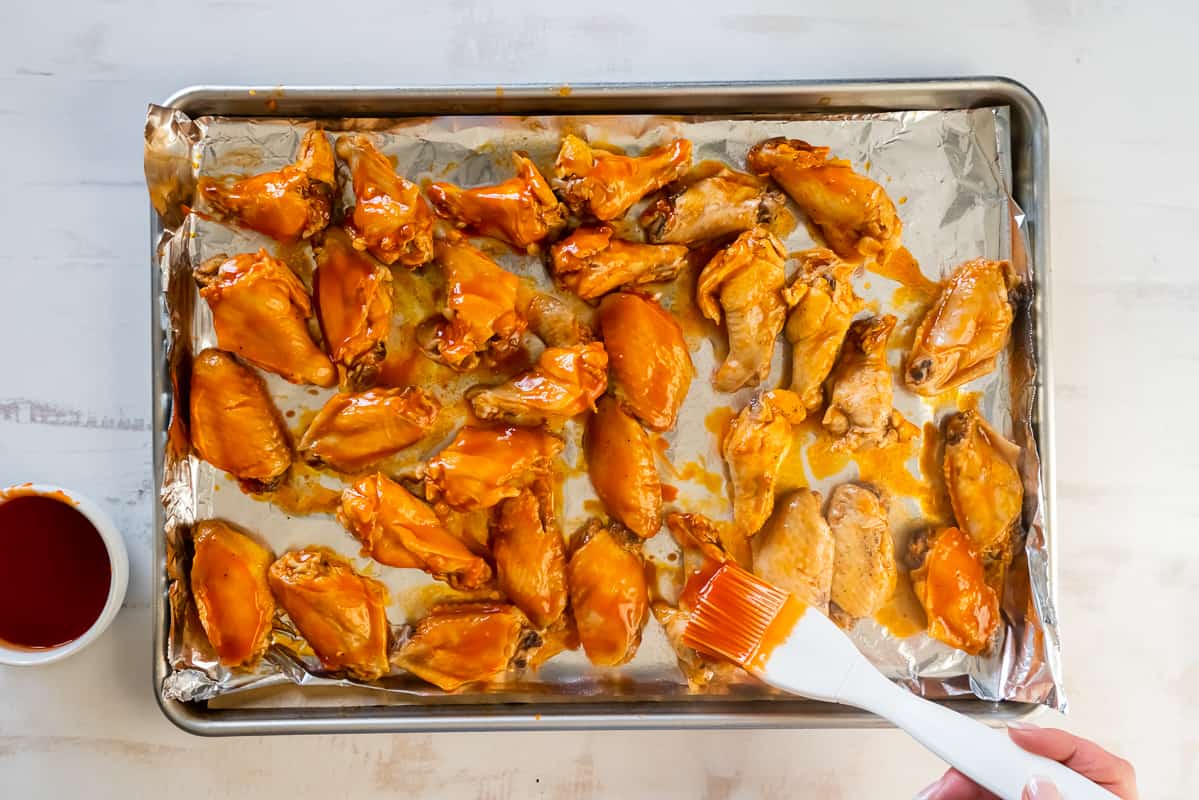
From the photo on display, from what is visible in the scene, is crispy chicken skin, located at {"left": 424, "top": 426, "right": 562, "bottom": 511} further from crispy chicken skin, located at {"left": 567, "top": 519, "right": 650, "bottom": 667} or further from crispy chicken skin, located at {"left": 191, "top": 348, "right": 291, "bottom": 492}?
crispy chicken skin, located at {"left": 191, "top": 348, "right": 291, "bottom": 492}

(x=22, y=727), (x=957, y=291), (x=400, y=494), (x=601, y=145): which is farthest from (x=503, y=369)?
(x=22, y=727)

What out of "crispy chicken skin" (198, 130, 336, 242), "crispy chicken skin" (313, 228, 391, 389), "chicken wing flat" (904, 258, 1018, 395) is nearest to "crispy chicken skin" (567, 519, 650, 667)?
"crispy chicken skin" (313, 228, 391, 389)

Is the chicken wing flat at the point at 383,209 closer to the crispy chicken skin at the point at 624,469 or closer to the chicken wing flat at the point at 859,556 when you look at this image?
the crispy chicken skin at the point at 624,469

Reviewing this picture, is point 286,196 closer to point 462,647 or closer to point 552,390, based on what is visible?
point 552,390

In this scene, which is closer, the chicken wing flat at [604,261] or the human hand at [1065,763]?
the human hand at [1065,763]

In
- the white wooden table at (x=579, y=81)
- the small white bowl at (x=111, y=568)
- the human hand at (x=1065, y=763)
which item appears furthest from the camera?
the white wooden table at (x=579, y=81)

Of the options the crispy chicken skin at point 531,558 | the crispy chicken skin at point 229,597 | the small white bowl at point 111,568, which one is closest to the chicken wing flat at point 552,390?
the crispy chicken skin at point 531,558

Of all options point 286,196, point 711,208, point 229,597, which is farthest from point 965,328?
point 229,597
